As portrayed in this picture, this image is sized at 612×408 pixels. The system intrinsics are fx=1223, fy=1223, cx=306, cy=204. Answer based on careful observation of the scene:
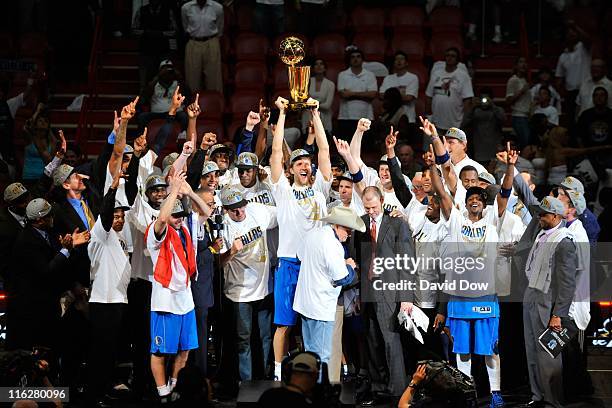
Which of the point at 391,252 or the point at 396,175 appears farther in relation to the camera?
the point at 396,175

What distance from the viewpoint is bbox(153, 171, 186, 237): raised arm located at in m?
10.6

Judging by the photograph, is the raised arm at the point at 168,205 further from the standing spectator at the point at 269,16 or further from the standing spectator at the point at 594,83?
the standing spectator at the point at 594,83

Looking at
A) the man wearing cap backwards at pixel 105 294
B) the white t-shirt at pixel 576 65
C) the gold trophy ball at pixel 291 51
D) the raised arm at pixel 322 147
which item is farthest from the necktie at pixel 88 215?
the white t-shirt at pixel 576 65

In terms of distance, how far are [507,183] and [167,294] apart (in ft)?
11.2

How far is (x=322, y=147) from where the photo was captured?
11602 millimetres

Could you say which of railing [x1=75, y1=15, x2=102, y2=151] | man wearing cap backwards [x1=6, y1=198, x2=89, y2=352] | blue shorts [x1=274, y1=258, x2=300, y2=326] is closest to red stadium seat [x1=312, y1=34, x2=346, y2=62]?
railing [x1=75, y1=15, x2=102, y2=151]

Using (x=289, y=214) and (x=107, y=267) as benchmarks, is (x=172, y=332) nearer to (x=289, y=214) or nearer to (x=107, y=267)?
(x=107, y=267)

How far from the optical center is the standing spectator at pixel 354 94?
16047mm

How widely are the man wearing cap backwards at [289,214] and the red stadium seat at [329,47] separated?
598 cm

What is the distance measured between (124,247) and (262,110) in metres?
2.25

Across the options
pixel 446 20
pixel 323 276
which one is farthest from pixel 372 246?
pixel 446 20

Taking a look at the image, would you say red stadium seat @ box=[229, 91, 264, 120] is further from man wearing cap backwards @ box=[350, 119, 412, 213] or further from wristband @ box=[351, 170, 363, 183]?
wristband @ box=[351, 170, 363, 183]

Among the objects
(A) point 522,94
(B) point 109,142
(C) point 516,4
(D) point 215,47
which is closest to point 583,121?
(A) point 522,94

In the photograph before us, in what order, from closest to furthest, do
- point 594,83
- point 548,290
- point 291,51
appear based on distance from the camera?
point 548,290
point 291,51
point 594,83
